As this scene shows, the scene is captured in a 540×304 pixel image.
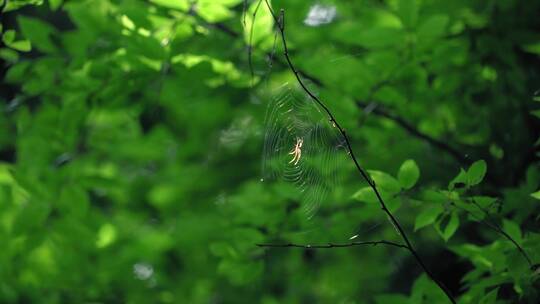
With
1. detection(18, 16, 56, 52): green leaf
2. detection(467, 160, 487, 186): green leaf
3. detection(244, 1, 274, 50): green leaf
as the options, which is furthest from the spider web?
detection(18, 16, 56, 52): green leaf

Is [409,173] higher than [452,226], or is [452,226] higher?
[409,173]

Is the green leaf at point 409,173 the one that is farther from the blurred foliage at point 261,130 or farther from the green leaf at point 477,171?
the green leaf at point 477,171

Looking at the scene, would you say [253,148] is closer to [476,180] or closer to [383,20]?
[383,20]

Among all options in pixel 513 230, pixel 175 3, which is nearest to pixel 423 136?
pixel 513 230

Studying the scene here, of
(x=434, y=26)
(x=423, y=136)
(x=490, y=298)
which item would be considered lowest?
(x=423, y=136)

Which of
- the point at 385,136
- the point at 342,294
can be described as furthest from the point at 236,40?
the point at 342,294

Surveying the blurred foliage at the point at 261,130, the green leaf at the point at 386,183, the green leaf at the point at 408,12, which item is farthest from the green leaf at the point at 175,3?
the green leaf at the point at 386,183

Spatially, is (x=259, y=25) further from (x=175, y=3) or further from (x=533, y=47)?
(x=533, y=47)
